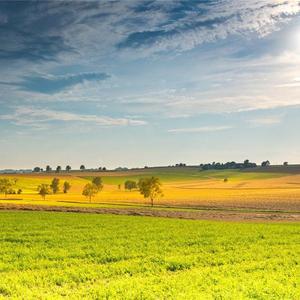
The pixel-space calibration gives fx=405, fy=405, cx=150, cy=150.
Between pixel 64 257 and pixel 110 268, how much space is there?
392 centimetres

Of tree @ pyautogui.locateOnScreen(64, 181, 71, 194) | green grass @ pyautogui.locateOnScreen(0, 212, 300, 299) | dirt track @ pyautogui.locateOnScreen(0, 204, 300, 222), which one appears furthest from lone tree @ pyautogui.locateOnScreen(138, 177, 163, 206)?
green grass @ pyautogui.locateOnScreen(0, 212, 300, 299)

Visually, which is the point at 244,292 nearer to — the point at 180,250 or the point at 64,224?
the point at 180,250

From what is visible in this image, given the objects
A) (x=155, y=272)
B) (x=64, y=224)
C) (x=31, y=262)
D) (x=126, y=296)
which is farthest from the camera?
(x=64, y=224)

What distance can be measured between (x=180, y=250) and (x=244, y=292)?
9.98 meters

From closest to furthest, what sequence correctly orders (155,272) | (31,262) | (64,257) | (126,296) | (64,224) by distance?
(126,296) → (155,272) → (31,262) → (64,257) → (64,224)

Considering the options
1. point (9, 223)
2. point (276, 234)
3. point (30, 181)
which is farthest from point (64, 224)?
point (30, 181)

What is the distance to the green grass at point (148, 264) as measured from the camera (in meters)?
15.6

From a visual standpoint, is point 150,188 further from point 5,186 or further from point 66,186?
point 66,186

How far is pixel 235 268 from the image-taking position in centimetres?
1986

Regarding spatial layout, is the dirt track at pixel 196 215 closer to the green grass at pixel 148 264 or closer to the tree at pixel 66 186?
the green grass at pixel 148 264

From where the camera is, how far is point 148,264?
20.8 m

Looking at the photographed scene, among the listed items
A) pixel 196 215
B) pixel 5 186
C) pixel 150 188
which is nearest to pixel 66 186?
pixel 5 186

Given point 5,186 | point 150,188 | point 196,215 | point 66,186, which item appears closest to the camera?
point 196,215

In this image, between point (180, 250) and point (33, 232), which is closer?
point (180, 250)
